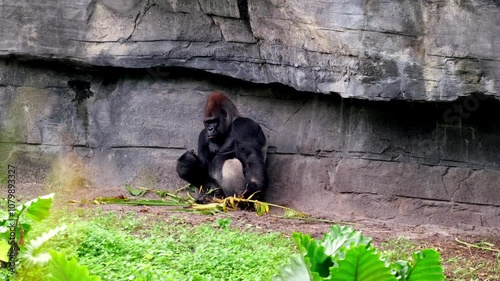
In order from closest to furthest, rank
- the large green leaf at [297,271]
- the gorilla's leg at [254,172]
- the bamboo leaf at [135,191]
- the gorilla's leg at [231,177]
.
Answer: the large green leaf at [297,271] < the gorilla's leg at [254,172] < the gorilla's leg at [231,177] < the bamboo leaf at [135,191]

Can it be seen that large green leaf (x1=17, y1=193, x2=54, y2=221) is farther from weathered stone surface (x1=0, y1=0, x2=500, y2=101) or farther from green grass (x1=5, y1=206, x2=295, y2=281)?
weathered stone surface (x1=0, y1=0, x2=500, y2=101)

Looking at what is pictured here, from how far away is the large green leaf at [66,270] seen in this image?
3.06 m

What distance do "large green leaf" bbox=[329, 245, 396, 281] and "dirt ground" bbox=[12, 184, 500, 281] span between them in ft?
7.56

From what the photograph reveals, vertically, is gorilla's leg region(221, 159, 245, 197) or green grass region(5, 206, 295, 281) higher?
gorilla's leg region(221, 159, 245, 197)

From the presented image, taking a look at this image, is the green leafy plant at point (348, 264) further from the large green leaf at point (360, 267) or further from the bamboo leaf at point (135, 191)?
the bamboo leaf at point (135, 191)

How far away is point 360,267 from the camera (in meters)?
3.07

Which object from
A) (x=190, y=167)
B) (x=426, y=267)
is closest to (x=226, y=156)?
(x=190, y=167)

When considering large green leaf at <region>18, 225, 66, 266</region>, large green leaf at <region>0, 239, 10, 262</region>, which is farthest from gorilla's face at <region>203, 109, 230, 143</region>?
large green leaf at <region>0, 239, 10, 262</region>

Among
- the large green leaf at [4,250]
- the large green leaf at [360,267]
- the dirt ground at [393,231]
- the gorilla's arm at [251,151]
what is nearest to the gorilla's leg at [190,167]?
the gorilla's arm at [251,151]

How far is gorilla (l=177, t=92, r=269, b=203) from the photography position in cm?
812

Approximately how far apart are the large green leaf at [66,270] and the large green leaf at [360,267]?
892 mm

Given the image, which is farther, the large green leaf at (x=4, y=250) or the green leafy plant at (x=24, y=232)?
the green leafy plant at (x=24, y=232)

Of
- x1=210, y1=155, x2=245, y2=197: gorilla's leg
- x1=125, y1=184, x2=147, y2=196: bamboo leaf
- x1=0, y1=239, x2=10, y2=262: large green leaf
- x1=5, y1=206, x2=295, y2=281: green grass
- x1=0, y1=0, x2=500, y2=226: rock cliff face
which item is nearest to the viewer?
x1=0, y1=239, x2=10, y2=262: large green leaf

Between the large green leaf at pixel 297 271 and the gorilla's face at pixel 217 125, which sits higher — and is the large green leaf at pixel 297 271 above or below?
below
